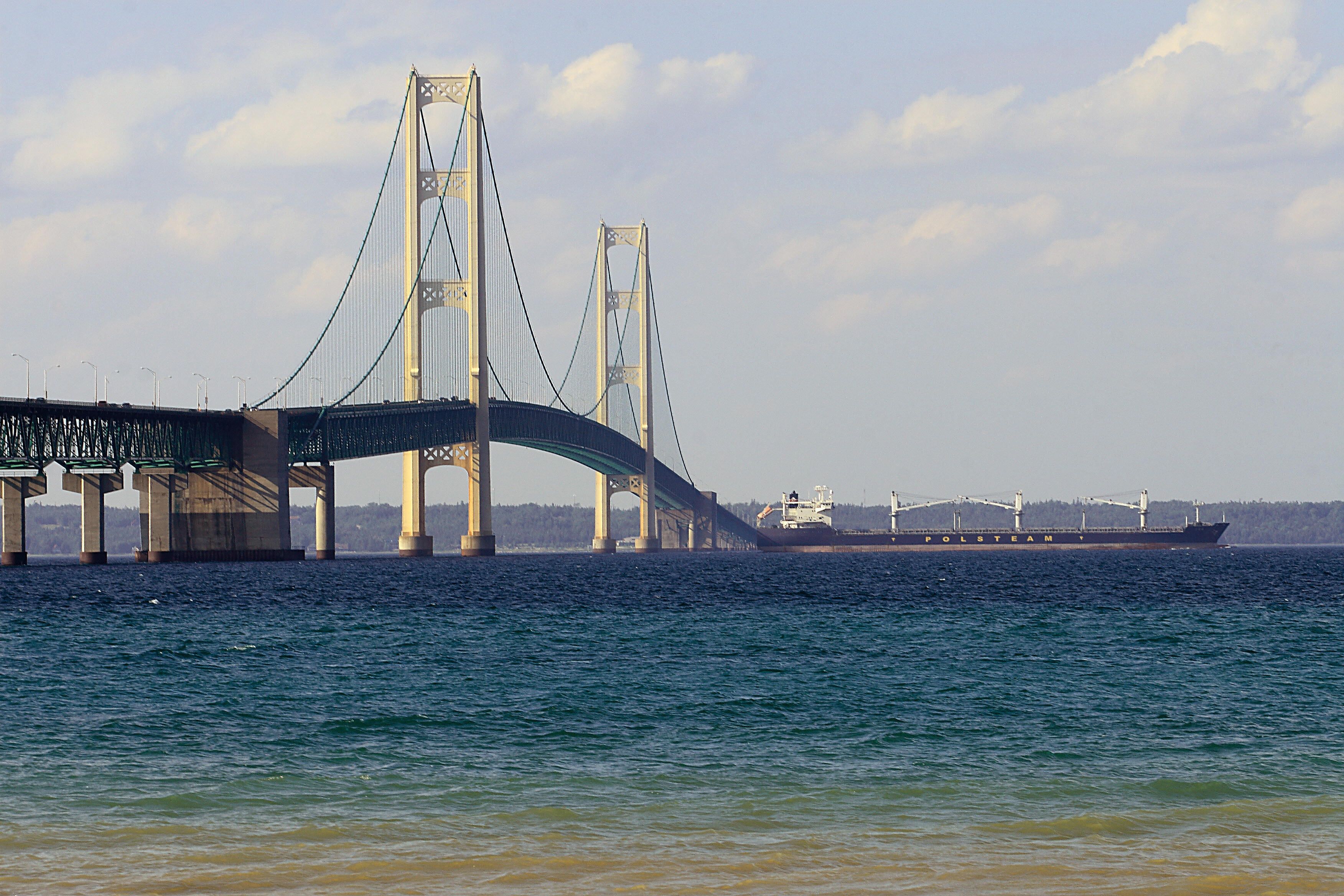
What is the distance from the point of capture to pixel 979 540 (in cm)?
17025

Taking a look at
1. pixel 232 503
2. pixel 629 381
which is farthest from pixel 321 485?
pixel 629 381

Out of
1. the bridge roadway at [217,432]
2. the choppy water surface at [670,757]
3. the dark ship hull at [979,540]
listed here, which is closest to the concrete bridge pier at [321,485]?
the bridge roadway at [217,432]

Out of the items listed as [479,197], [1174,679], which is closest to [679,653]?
[1174,679]

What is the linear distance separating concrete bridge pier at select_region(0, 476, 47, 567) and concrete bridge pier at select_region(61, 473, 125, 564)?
2340 mm

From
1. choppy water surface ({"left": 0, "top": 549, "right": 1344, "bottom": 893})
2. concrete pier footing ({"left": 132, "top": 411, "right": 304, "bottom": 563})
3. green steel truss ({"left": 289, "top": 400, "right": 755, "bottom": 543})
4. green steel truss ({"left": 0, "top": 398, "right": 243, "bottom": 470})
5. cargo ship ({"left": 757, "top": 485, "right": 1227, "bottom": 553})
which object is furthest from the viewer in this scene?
cargo ship ({"left": 757, "top": 485, "right": 1227, "bottom": 553})

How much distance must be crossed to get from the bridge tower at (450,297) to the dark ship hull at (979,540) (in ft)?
241

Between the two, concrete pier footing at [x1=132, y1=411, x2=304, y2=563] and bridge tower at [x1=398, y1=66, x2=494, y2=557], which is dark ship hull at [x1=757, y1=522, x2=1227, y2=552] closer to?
bridge tower at [x1=398, y1=66, x2=494, y2=557]

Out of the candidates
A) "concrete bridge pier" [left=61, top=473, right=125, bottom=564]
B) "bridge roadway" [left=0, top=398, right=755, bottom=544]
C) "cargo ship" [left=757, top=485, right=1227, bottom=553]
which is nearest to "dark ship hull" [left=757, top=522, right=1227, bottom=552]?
"cargo ship" [left=757, top=485, right=1227, bottom=553]

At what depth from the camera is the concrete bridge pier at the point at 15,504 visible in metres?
88.2

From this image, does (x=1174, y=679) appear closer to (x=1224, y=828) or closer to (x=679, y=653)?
(x=679, y=653)

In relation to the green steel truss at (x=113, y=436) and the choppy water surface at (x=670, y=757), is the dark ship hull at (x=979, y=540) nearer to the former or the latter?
the green steel truss at (x=113, y=436)

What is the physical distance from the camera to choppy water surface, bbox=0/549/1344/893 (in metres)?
11.7

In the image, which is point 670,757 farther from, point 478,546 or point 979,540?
point 979,540

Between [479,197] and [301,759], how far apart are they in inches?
3552
